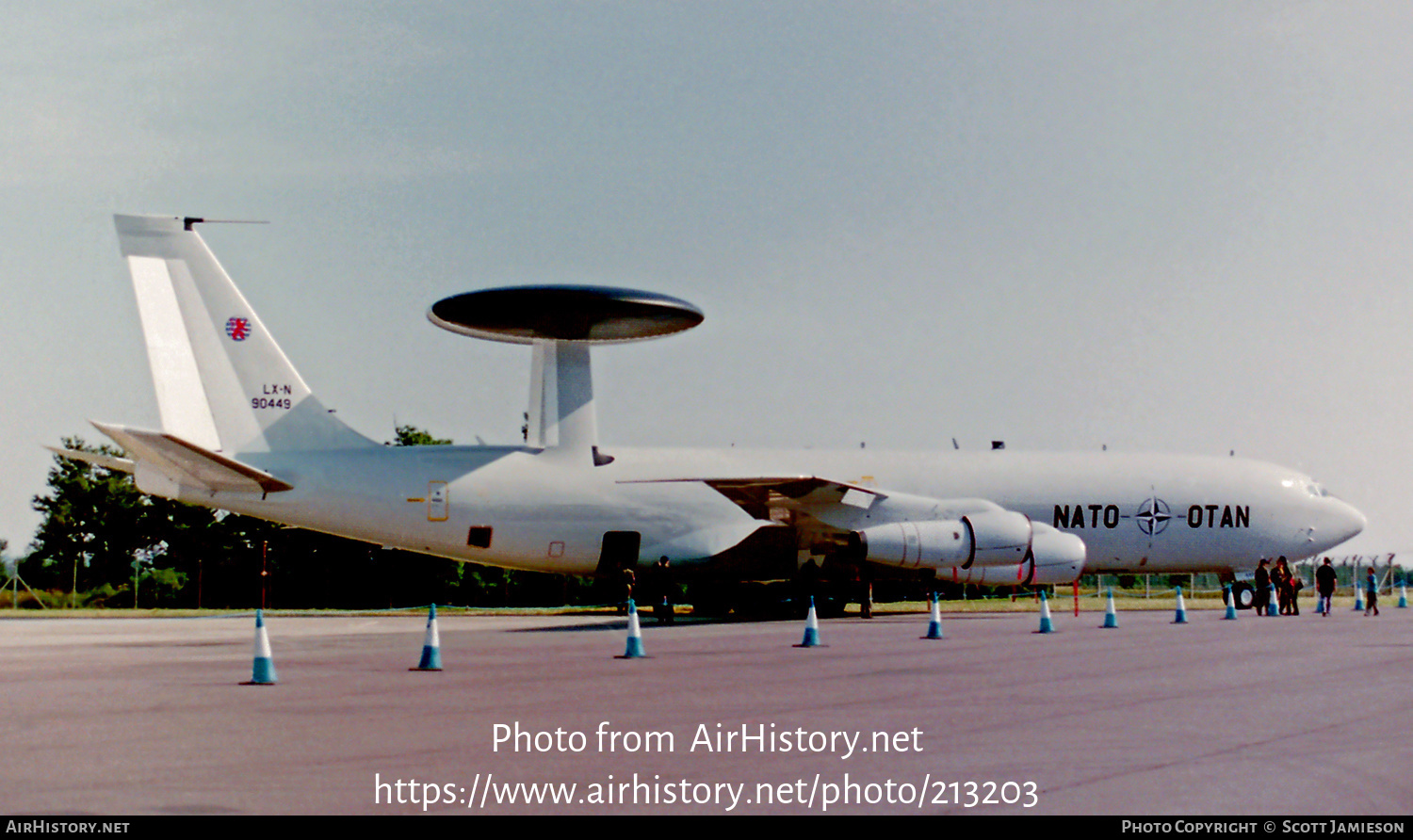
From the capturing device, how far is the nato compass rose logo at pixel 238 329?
2880 centimetres

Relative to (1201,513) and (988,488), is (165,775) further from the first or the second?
(1201,513)

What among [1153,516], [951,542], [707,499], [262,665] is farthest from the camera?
[1153,516]

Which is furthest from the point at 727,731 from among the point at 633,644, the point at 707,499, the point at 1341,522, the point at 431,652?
the point at 1341,522

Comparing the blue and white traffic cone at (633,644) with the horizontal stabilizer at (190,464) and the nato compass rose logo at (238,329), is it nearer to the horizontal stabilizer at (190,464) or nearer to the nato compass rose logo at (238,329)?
the horizontal stabilizer at (190,464)

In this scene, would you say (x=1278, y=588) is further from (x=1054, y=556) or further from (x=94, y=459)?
(x=94, y=459)

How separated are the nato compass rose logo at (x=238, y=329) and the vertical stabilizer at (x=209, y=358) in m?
0.02

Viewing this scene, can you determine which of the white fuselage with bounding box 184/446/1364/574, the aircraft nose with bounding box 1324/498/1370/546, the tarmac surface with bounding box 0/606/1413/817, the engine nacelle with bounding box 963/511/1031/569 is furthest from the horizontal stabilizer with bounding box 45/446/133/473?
the aircraft nose with bounding box 1324/498/1370/546

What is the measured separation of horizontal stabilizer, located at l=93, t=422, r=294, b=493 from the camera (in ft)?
80.7

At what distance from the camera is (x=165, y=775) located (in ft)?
25.5

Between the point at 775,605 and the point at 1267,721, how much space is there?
21.8 meters

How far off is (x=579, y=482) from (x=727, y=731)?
68.1ft

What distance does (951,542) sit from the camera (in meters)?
28.8

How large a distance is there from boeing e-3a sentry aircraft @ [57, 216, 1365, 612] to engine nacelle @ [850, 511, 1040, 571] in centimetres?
5

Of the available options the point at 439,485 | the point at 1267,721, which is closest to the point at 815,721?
the point at 1267,721
